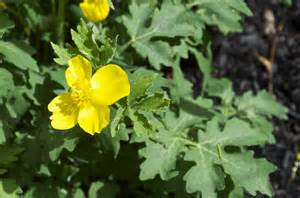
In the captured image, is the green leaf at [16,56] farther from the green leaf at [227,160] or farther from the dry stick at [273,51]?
the dry stick at [273,51]

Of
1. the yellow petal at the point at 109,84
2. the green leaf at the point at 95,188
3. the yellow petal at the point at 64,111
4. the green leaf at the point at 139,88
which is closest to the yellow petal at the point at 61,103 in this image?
the yellow petal at the point at 64,111

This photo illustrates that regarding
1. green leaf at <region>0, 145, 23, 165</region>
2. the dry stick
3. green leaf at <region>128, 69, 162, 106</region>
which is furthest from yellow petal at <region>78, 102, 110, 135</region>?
the dry stick

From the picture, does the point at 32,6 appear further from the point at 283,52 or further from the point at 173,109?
the point at 283,52

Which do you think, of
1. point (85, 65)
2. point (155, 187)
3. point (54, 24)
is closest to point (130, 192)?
point (155, 187)

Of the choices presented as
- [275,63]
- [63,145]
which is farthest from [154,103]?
[275,63]

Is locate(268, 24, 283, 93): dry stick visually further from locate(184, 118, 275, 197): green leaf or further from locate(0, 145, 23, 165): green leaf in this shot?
locate(0, 145, 23, 165): green leaf
